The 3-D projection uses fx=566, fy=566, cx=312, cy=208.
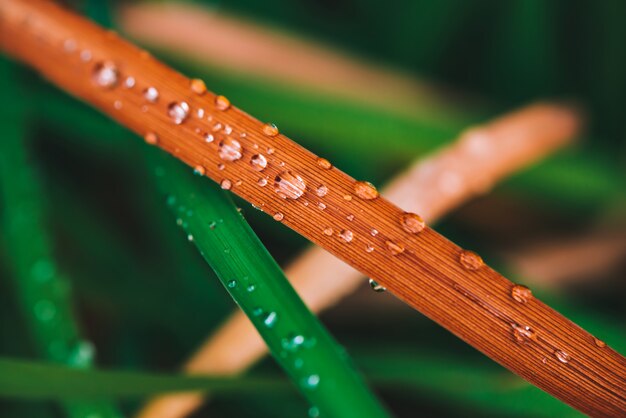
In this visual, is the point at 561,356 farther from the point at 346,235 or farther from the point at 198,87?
the point at 198,87

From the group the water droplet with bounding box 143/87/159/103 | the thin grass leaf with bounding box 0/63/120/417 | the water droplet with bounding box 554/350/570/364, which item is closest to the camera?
the water droplet with bounding box 554/350/570/364

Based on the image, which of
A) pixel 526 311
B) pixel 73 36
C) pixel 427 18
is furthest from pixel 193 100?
pixel 427 18

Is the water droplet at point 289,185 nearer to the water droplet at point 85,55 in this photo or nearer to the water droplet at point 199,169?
the water droplet at point 199,169

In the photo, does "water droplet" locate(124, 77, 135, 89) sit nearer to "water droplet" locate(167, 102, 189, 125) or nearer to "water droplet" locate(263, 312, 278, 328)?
"water droplet" locate(167, 102, 189, 125)

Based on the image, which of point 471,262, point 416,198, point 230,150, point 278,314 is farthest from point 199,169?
point 416,198

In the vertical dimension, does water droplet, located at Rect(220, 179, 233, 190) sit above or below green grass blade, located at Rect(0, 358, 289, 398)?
above

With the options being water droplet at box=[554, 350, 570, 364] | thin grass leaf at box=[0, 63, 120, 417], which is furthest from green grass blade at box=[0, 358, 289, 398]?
water droplet at box=[554, 350, 570, 364]
